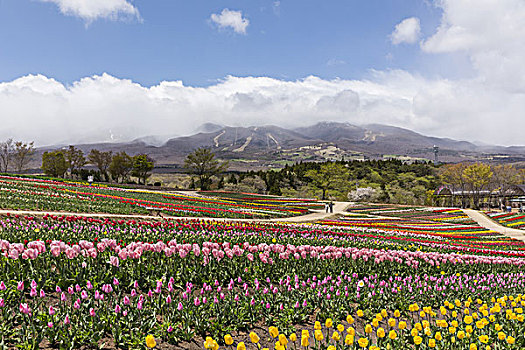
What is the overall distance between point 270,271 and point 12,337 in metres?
4.43

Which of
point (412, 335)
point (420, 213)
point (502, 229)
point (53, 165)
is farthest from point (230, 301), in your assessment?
point (53, 165)

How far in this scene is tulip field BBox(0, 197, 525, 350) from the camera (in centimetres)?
407

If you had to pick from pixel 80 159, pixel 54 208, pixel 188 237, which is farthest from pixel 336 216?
pixel 80 159

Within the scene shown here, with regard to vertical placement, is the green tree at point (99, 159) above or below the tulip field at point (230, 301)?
above

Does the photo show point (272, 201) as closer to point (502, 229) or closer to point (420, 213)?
point (420, 213)

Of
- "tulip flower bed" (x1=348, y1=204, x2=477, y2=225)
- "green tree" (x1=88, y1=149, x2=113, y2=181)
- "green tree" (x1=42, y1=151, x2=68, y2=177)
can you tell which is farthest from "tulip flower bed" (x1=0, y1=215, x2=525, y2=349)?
"green tree" (x1=88, y1=149, x2=113, y2=181)

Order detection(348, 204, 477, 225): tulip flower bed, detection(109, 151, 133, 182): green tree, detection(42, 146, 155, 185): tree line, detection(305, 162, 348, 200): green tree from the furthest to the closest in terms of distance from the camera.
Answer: detection(109, 151, 133, 182): green tree < detection(42, 146, 155, 185): tree line < detection(305, 162, 348, 200): green tree < detection(348, 204, 477, 225): tulip flower bed

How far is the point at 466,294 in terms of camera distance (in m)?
6.79

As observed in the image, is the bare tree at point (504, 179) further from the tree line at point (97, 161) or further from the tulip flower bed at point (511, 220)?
the tree line at point (97, 161)

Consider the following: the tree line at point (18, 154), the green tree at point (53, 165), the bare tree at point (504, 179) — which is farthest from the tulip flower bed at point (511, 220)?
the tree line at point (18, 154)

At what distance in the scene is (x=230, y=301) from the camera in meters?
5.21

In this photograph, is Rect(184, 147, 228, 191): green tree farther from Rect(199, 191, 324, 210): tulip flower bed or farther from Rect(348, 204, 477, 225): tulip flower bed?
Rect(348, 204, 477, 225): tulip flower bed

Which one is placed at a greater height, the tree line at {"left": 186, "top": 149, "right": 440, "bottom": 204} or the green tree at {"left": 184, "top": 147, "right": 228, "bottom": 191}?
the green tree at {"left": 184, "top": 147, "right": 228, "bottom": 191}

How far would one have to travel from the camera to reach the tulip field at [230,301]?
4074 mm
